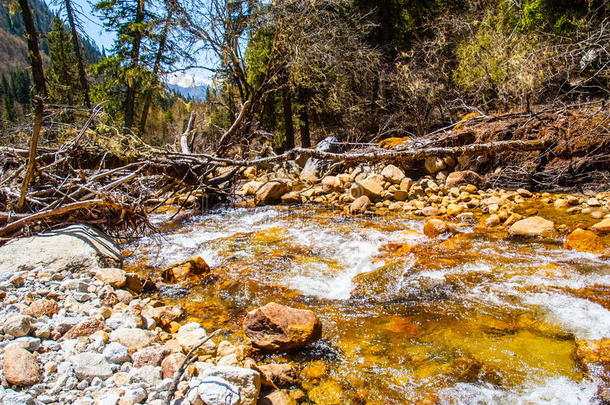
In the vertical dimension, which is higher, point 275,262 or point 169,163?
point 169,163

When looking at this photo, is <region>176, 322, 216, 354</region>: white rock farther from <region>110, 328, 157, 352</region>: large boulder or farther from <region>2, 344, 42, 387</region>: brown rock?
<region>2, 344, 42, 387</region>: brown rock

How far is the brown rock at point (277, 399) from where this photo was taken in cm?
205

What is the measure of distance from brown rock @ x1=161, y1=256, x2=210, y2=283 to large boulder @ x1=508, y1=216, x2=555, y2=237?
4.41 metres

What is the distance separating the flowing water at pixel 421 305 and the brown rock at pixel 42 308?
1.12 m

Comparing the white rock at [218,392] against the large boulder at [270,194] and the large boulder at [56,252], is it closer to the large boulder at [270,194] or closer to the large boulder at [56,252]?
the large boulder at [56,252]

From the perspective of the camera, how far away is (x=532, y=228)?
4980mm

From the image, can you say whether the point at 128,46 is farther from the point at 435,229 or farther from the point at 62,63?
the point at 435,229

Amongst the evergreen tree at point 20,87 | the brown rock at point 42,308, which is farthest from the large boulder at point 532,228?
the evergreen tree at point 20,87

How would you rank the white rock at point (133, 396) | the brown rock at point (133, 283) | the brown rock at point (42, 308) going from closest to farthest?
the white rock at point (133, 396) < the brown rock at point (42, 308) < the brown rock at point (133, 283)

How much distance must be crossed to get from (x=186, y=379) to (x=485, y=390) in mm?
1857

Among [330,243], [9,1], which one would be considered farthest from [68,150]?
[9,1]

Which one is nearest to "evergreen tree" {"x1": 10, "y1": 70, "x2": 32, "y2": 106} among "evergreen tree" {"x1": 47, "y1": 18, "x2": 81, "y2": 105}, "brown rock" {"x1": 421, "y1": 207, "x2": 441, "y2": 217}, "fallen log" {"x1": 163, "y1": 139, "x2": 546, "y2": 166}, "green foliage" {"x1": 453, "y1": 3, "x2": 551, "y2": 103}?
"evergreen tree" {"x1": 47, "y1": 18, "x2": 81, "y2": 105}

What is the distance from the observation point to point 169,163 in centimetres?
575

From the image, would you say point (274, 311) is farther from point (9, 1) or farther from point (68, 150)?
point (9, 1)
